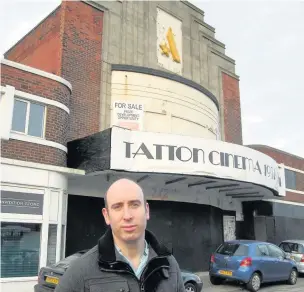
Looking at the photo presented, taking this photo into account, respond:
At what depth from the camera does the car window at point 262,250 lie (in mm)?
12405

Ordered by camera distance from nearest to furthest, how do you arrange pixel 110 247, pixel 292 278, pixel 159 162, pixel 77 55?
pixel 110 247, pixel 159 162, pixel 292 278, pixel 77 55

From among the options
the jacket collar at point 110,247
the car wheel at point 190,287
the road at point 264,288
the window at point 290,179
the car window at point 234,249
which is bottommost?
the road at point 264,288

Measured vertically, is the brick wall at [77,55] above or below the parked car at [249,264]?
above

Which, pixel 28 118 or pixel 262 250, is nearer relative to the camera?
pixel 28 118

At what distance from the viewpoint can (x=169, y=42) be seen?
1762cm

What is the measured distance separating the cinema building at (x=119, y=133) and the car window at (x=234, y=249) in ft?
7.62

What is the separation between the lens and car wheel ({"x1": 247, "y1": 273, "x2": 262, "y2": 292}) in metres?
11.7

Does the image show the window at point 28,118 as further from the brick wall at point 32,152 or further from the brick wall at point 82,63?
the brick wall at point 82,63

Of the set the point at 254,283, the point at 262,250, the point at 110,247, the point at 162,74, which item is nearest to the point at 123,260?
the point at 110,247

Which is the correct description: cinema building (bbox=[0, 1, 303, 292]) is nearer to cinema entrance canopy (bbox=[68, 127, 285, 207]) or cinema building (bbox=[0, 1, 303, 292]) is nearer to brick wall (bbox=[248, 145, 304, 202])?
cinema entrance canopy (bbox=[68, 127, 285, 207])

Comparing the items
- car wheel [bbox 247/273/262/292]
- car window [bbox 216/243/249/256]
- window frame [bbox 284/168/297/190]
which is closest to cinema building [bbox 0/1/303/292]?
car window [bbox 216/243/249/256]

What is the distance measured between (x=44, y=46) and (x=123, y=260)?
14.6 m

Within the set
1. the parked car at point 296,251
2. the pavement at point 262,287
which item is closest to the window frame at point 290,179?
the parked car at point 296,251

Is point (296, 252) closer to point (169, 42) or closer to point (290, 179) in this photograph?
point (290, 179)
